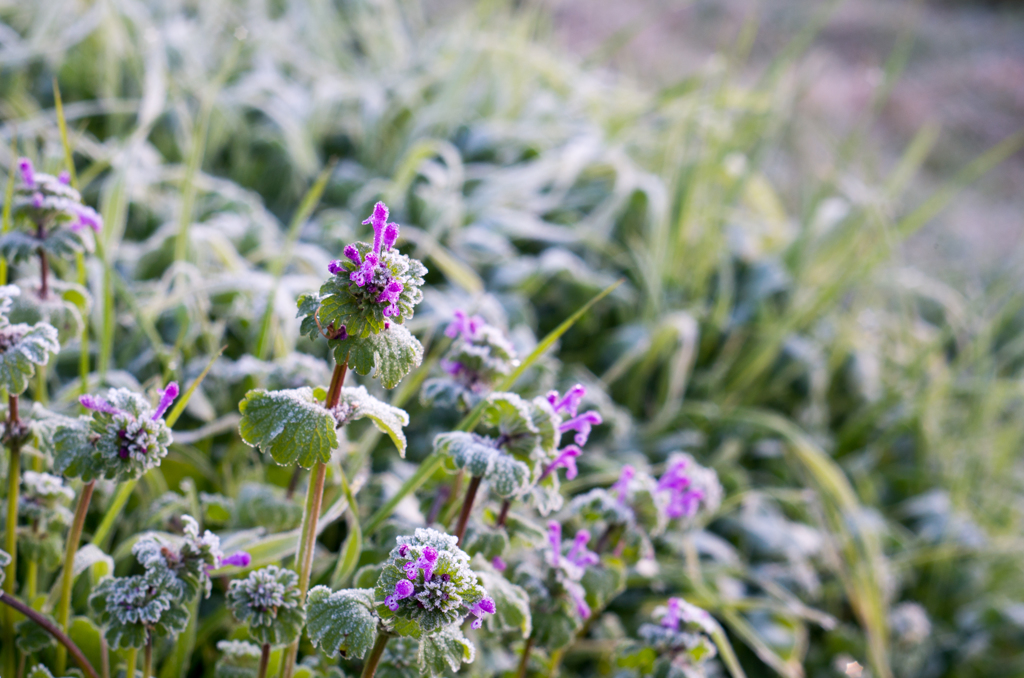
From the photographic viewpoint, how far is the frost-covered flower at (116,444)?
68 cm

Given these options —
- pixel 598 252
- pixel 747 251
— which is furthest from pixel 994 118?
pixel 598 252

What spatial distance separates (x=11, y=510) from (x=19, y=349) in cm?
21

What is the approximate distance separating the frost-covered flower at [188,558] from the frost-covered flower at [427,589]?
19 centimetres

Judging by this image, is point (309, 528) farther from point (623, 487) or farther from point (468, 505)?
point (623, 487)

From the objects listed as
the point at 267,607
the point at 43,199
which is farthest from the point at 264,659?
the point at 43,199

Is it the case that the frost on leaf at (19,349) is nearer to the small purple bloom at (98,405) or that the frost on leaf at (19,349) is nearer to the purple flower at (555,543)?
the small purple bloom at (98,405)

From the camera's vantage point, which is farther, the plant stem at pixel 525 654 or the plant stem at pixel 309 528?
the plant stem at pixel 525 654

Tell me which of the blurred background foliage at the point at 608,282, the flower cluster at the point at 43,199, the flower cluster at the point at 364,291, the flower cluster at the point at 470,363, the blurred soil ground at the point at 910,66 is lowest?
the flower cluster at the point at 364,291

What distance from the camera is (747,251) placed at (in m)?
2.15

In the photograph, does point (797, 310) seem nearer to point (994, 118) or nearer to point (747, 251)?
point (747, 251)

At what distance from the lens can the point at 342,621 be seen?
629 millimetres

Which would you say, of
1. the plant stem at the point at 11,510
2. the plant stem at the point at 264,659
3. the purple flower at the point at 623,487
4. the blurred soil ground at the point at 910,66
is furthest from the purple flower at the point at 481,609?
the blurred soil ground at the point at 910,66

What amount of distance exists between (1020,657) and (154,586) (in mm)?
1775

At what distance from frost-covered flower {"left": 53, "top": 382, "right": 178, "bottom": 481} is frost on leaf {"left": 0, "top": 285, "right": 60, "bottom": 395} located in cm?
5
